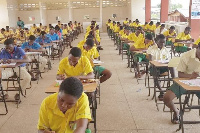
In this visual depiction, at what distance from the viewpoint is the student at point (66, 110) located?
1.70 meters

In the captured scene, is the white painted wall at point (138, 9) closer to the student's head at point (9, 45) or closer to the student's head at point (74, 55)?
the student's head at point (9, 45)

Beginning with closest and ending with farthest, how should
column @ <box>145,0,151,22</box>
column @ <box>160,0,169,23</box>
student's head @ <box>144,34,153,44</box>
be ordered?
student's head @ <box>144,34,153,44</box>, column @ <box>160,0,169,23</box>, column @ <box>145,0,151,22</box>

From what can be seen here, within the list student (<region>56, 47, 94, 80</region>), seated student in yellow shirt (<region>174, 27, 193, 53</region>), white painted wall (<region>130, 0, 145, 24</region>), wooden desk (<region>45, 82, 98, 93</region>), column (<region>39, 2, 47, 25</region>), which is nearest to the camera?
wooden desk (<region>45, 82, 98, 93</region>)

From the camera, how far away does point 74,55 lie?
130 inches

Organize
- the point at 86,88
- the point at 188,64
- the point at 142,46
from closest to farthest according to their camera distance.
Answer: the point at 86,88, the point at 188,64, the point at 142,46

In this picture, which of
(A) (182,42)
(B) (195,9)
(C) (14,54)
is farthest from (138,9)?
(C) (14,54)

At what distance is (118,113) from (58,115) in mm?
2344

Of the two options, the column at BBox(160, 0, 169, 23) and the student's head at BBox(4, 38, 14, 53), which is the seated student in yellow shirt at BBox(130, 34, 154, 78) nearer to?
the student's head at BBox(4, 38, 14, 53)

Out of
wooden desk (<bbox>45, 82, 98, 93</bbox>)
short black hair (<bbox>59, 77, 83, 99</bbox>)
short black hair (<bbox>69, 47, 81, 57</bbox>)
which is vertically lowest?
wooden desk (<bbox>45, 82, 98, 93</bbox>)

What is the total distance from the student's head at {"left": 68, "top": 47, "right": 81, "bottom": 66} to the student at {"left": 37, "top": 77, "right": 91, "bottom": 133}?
1.46m

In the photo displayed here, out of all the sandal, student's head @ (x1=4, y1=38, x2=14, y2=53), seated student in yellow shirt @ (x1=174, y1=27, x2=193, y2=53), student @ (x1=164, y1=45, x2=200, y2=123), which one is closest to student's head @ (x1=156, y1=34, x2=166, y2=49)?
student @ (x1=164, y1=45, x2=200, y2=123)

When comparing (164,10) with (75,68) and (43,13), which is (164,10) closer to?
(43,13)

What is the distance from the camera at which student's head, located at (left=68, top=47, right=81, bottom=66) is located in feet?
10.8

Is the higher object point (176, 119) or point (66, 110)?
point (66, 110)
